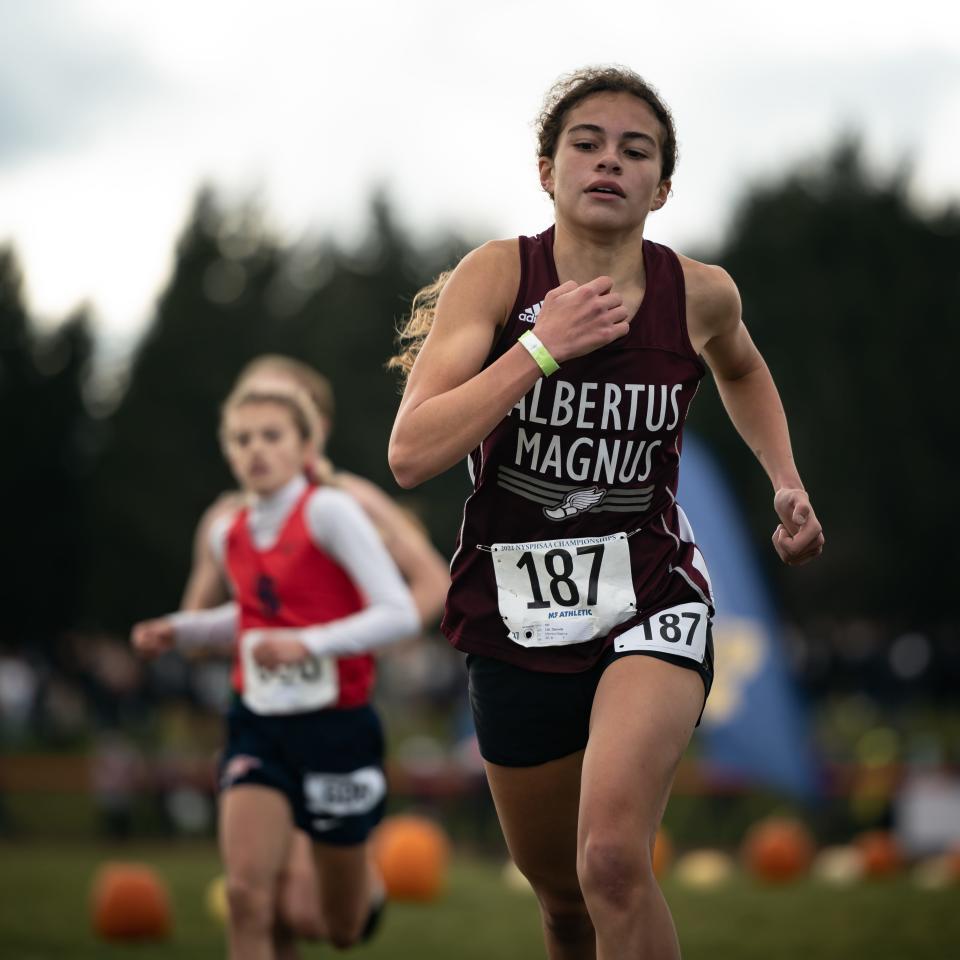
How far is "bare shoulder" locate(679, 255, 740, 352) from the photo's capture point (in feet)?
14.3

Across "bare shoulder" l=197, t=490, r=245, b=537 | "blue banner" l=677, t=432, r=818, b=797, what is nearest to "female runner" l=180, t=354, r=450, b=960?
"bare shoulder" l=197, t=490, r=245, b=537

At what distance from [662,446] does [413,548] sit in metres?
2.61

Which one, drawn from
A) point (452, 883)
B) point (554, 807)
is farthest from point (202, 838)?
point (554, 807)

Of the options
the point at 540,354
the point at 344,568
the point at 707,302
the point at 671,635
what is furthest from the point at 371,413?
the point at 540,354

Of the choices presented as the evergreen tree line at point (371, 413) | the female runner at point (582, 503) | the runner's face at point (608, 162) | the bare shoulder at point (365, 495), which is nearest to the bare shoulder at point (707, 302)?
the female runner at point (582, 503)

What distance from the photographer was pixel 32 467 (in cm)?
4144

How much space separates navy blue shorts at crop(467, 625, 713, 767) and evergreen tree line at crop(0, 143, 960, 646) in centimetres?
3667

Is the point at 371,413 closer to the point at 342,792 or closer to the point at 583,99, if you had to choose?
the point at 342,792

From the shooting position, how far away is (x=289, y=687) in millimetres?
6043

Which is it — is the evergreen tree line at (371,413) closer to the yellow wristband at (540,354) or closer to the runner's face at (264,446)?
the runner's face at (264,446)

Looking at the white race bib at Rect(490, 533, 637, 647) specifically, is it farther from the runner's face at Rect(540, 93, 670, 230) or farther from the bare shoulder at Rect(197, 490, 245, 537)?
the bare shoulder at Rect(197, 490, 245, 537)

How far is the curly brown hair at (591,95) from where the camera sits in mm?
4281

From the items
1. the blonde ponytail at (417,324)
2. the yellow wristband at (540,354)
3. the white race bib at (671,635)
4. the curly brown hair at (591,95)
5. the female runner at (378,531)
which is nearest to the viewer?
the yellow wristband at (540,354)

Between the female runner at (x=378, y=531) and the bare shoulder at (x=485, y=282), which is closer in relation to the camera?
the bare shoulder at (x=485, y=282)
